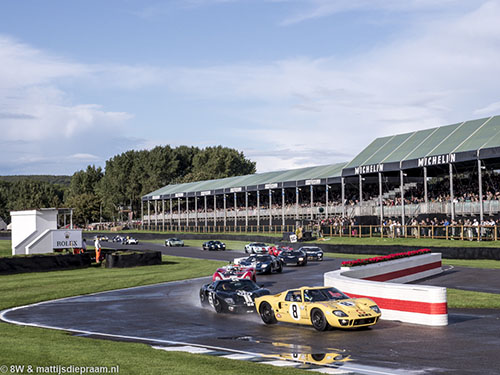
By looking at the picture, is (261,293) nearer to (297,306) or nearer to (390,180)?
(297,306)

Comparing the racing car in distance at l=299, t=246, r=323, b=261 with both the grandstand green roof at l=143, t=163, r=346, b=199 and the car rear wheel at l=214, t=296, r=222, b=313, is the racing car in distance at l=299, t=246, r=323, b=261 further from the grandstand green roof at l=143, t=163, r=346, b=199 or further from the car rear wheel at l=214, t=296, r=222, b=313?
the grandstand green roof at l=143, t=163, r=346, b=199

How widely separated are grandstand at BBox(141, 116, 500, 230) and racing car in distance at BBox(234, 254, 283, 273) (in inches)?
705

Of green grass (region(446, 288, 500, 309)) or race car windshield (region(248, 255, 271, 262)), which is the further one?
race car windshield (region(248, 255, 271, 262))

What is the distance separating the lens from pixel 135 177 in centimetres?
16025

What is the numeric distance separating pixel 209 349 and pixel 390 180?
179 ft

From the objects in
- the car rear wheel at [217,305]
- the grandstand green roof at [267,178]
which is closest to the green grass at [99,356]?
the car rear wheel at [217,305]

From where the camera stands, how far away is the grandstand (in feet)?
171

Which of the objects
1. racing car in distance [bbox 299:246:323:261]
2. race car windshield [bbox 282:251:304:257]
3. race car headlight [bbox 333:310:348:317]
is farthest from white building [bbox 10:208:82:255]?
race car headlight [bbox 333:310:348:317]

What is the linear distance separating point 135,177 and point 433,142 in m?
112

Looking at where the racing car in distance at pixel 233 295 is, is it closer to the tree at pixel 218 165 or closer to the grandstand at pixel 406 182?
the grandstand at pixel 406 182

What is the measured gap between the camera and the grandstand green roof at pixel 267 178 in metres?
77.6

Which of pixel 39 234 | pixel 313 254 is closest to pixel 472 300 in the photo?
pixel 313 254

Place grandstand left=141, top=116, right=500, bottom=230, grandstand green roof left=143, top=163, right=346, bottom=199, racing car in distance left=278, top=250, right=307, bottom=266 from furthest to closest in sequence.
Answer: grandstand green roof left=143, top=163, right=346, bottom=199, grandstand left=141, top=116, right=500, bottom=230, racing car in distance left=278, top=250, right=307, bottom=266

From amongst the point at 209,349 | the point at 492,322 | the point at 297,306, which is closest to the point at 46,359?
the point at 209,349
